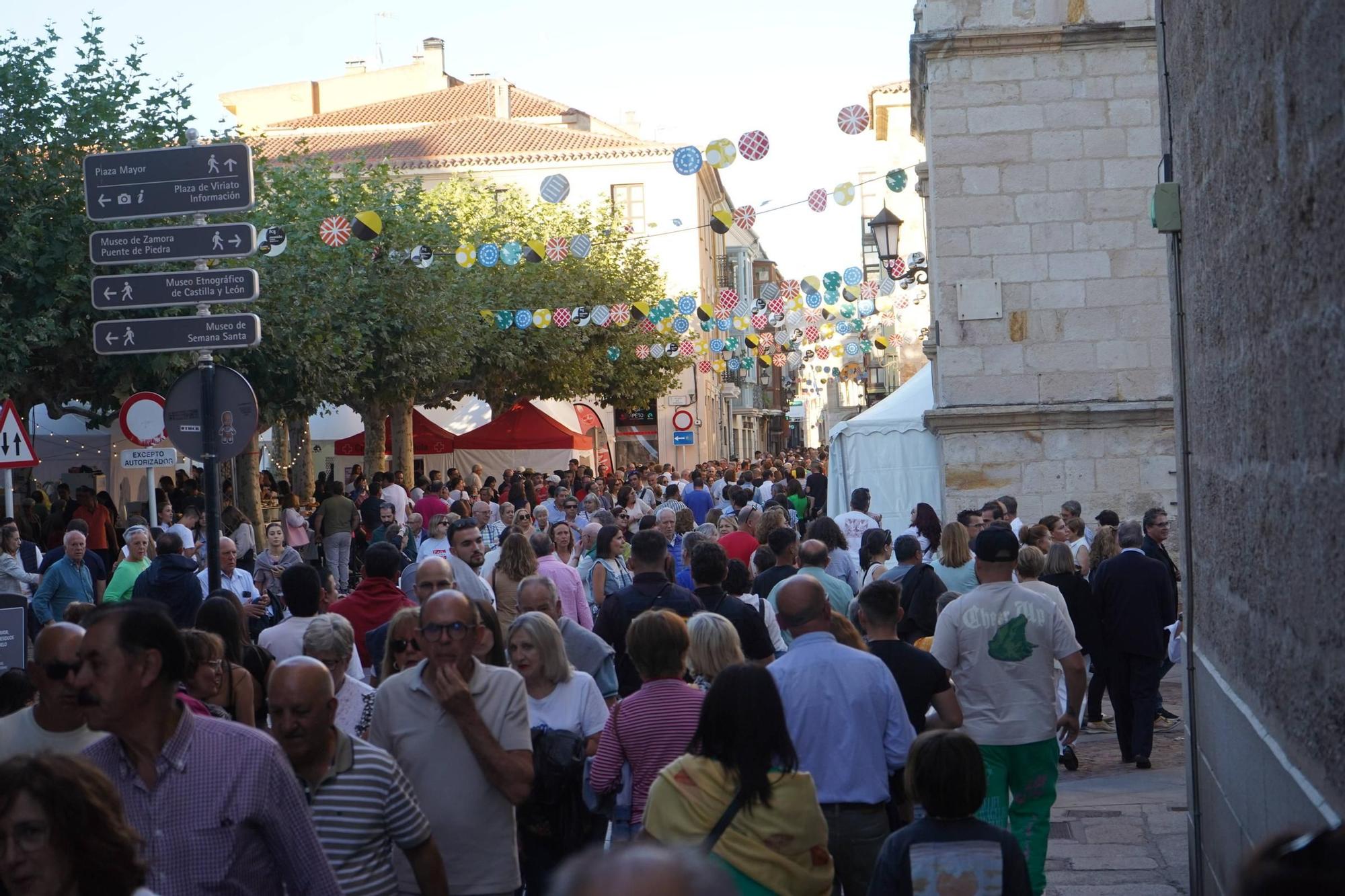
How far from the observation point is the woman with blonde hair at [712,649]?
614 cm

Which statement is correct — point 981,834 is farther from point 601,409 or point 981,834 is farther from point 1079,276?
point 601,409

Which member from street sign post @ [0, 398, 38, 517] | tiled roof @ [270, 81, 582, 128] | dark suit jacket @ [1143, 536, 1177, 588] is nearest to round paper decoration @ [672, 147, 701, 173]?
dark suit jacket @ [1143, 536, 1177, 588]

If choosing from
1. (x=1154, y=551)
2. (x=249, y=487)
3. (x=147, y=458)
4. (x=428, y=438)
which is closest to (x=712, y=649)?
(x=1154, y=551)

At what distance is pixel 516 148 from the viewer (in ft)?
184

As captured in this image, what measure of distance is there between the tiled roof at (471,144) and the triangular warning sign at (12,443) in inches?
1652

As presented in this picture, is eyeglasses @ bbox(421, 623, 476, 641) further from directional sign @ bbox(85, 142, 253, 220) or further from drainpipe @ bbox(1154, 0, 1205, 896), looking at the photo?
directional sign @ bbox(85, 142, 253, 220)

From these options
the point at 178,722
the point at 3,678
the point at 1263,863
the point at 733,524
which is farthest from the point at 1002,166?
the point at 1263,863

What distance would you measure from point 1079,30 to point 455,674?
13.6 m

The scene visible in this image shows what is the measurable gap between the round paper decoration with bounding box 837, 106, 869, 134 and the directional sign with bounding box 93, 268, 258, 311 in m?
8.59

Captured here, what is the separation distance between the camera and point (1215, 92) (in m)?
5.51

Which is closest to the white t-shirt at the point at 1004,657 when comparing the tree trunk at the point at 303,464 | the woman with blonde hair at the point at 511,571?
the woman with blonde hair at the point at 511,571

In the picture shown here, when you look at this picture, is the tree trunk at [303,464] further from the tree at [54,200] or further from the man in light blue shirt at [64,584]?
the man in light blue shirt at [64,584]

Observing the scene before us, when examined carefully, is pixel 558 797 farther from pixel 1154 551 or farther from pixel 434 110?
pixel 434 110

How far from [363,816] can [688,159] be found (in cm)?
1360
